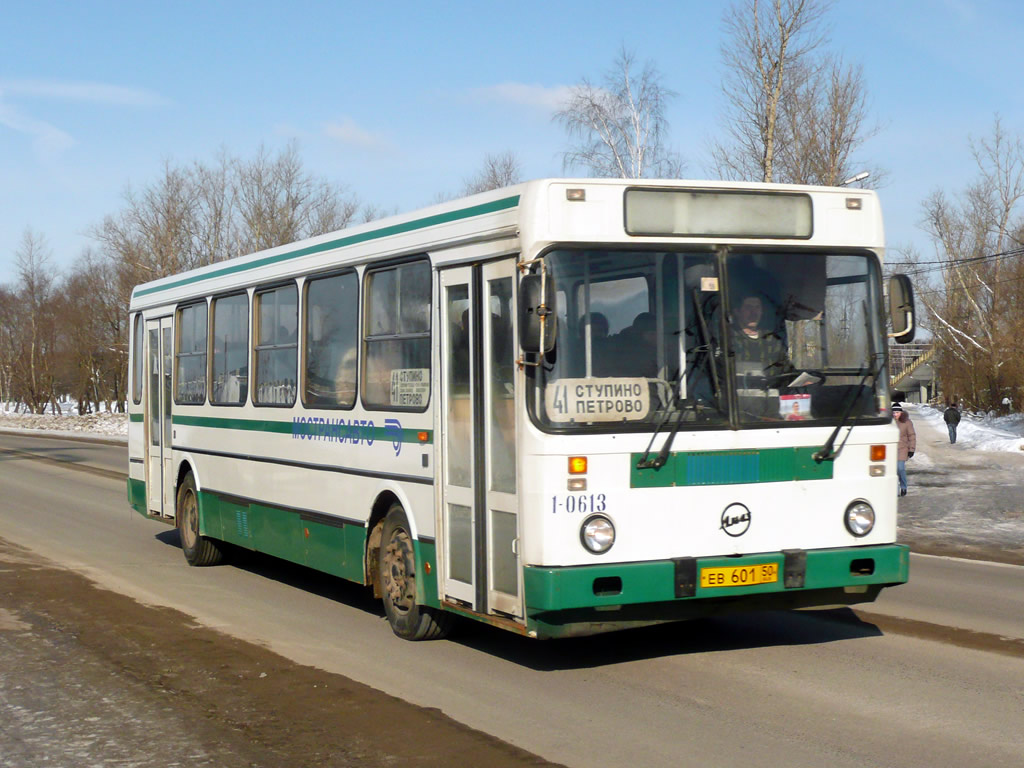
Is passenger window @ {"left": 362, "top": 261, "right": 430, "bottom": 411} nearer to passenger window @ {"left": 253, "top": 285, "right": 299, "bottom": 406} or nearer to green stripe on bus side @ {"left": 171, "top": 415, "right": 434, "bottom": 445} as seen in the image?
green stripe on bus side @ {"left": 171, "top": 415, "right": 434, "bottom": 445}

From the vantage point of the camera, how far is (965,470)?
28.7 meters

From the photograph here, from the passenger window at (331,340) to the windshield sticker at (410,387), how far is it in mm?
713

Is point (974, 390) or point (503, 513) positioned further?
point (974, 390)

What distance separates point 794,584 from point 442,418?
2426 millimetres

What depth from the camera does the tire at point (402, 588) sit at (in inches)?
343

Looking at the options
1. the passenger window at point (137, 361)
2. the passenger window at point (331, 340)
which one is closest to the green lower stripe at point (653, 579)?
the passenger window at point (331, 340)

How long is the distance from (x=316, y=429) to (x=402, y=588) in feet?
6.20

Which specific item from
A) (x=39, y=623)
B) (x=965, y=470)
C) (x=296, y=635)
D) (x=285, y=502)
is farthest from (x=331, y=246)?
(x=965, y=470)

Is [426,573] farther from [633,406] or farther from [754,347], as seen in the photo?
[754,347]

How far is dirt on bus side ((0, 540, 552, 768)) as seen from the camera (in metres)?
6.01

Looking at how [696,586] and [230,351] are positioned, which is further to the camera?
[230,351]

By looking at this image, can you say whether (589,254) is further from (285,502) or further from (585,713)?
(285,502)

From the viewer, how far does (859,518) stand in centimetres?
776

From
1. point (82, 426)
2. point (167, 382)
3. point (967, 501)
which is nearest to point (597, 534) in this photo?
point (167, 382)
